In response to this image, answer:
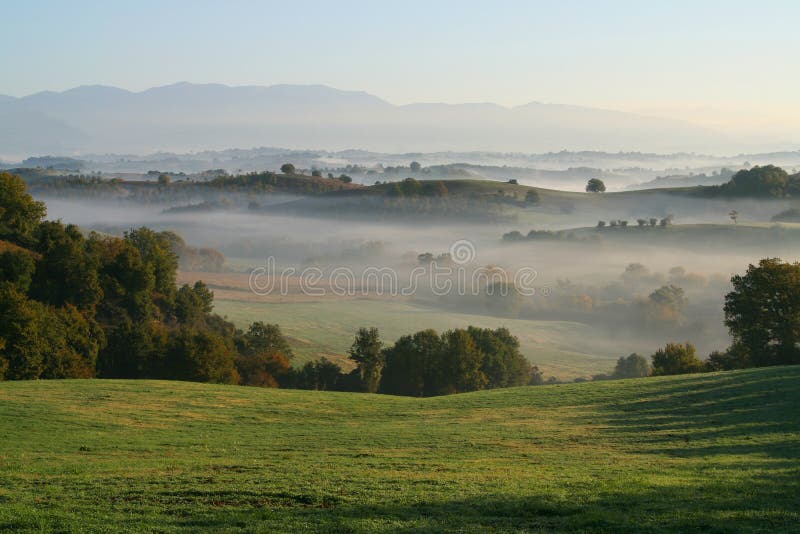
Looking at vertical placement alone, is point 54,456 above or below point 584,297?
above

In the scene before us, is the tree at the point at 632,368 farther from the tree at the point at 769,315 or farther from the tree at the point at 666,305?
the tree at the point at 769,315

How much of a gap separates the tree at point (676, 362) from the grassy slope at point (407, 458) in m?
16.1

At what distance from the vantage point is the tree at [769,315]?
5278 centimetres

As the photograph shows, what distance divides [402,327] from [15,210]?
63.0 meters

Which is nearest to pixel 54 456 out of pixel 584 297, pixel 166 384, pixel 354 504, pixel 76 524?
pixel 76 524

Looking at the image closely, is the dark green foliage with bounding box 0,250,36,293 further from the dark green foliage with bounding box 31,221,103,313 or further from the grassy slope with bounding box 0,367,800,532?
the grassy slope with bounding box 0,367,800,532

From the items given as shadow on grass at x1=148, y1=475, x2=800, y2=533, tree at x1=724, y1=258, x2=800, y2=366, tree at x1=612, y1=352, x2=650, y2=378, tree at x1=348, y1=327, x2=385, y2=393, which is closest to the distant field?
tree at x1=612, y1=352, x2=650, y2=378

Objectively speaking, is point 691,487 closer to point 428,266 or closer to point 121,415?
point 121,415

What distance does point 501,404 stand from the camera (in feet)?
129

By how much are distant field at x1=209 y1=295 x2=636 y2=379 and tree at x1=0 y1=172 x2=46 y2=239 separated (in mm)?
33793

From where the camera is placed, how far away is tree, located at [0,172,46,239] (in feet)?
240

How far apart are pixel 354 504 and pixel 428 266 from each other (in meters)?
172

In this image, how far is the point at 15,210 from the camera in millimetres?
74375

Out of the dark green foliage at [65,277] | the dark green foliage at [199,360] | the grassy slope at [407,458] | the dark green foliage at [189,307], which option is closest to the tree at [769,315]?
the grassy slope at [407,458]
